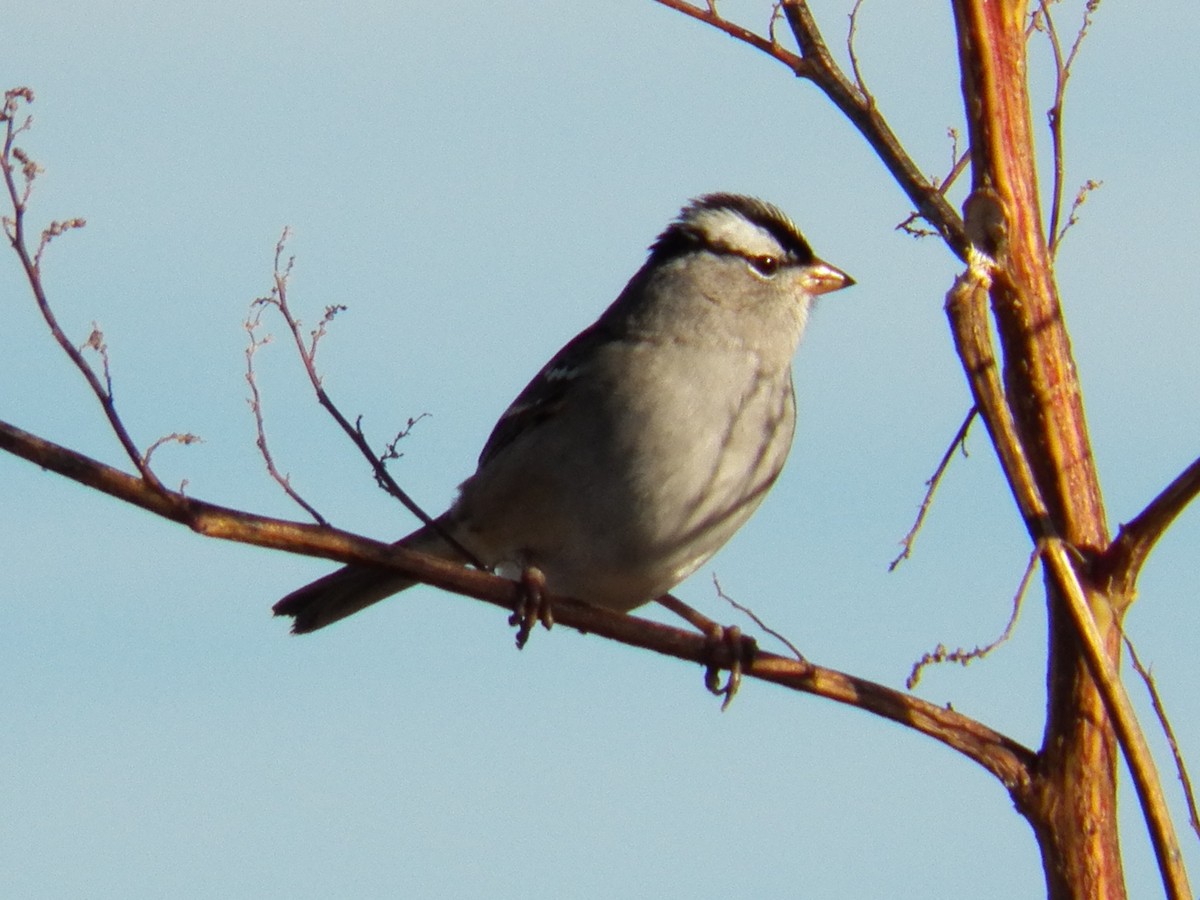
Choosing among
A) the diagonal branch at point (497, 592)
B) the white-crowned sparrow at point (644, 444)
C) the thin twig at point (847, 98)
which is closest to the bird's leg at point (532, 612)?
the white-crowned sparrow at point (644, 444)

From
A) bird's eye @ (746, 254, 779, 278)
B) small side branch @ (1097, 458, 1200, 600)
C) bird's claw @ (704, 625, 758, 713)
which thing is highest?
bird's eye @ (746, 254, 779, 278)

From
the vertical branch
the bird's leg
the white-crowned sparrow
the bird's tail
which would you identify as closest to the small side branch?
the vertical branch

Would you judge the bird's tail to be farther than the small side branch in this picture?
Yes

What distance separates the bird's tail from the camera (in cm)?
579

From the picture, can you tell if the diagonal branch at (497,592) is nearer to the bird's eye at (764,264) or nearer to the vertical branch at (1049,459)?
the vertical branch at (1049,459)

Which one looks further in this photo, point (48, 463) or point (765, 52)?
point (765, 52)

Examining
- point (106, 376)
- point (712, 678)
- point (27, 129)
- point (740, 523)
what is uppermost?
point (27, 129)

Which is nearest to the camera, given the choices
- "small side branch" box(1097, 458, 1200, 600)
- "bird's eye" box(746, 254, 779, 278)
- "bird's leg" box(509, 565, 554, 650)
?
"small side branch" box(1097, 458, 1200, 600)

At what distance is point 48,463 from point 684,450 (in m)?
2.65

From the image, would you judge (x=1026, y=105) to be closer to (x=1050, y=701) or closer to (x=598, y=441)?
(x=1050, y=701)

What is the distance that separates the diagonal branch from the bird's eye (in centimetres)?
282

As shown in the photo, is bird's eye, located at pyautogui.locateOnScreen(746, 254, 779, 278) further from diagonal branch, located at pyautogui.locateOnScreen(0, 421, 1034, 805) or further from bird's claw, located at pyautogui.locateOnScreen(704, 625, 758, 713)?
diagonal branch, located at pyautogui.locateOnScreen(0, 421, 1034, 805)

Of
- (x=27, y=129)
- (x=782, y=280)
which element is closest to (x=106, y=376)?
(x=27, y=129)

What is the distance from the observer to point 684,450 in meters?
5.04
